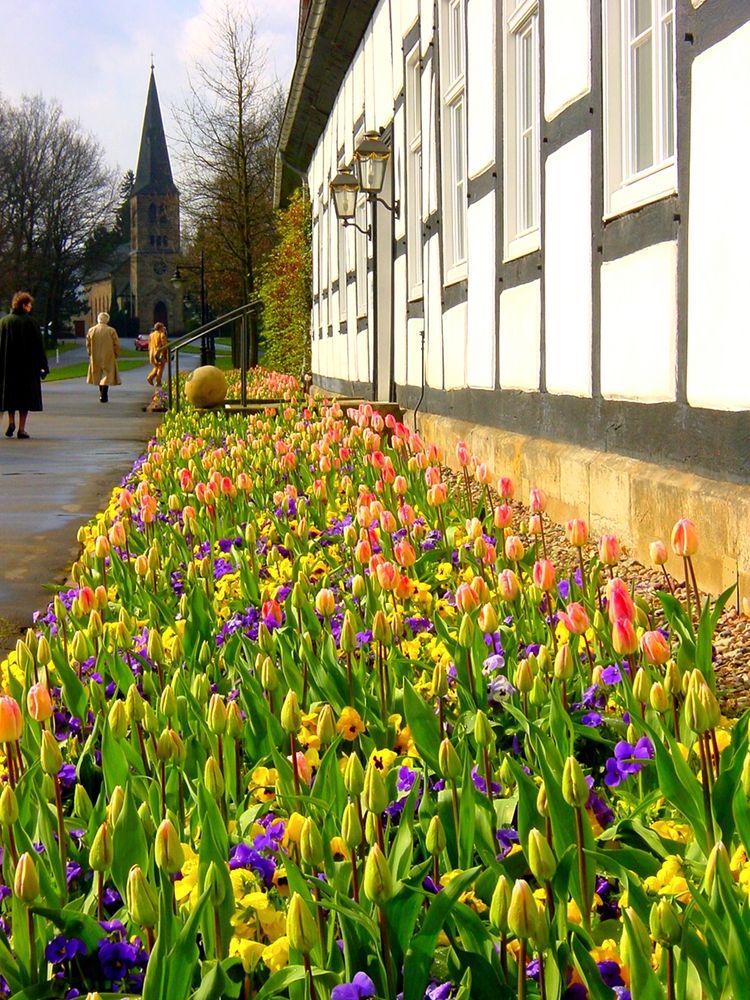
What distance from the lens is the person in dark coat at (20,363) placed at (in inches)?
678

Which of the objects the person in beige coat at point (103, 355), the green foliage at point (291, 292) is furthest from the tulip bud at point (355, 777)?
the person in beige coat at point (103, 355)

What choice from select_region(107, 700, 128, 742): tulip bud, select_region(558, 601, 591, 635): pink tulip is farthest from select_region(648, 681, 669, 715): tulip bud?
select_region(107, 700, 128, 742): tulip bud

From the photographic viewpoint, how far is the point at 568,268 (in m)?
6.51

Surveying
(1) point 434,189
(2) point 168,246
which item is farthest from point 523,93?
(2) point 168,246

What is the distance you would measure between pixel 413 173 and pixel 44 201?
242 ft

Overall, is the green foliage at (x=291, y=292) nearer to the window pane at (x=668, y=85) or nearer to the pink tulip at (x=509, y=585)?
the window pane at (x=668, y=85)

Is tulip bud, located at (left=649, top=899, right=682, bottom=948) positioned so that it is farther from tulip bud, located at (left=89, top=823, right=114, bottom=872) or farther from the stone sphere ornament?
Answer: the stone sphere ornament

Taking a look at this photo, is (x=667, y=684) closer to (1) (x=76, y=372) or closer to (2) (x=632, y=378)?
(2) (x=632, y=378)

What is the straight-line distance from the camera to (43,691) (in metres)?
2.27

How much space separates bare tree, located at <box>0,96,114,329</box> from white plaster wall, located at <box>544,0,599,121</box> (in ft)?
249

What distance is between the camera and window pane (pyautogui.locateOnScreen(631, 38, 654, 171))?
19.0 ft

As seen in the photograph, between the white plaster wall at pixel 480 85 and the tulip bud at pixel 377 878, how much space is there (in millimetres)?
7180

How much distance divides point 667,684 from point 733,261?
96.6 inches

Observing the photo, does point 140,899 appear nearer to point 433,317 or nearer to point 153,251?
point 433,317
